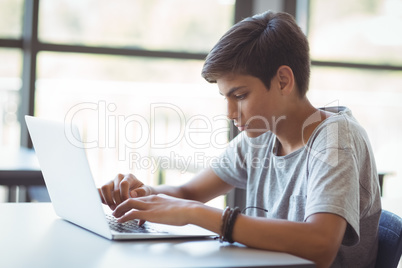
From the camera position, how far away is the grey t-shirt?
3.80 feet

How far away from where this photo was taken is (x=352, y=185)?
117 cm

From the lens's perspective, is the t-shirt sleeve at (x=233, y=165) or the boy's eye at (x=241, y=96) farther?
the t-shirt sleeve at (x=233, y=165)

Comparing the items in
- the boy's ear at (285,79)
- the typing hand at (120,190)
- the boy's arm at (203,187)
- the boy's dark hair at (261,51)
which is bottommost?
the boy's arm at (203,187)

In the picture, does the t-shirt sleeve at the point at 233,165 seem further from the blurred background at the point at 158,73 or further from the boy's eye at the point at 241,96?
the blurred background at the point at 158,73

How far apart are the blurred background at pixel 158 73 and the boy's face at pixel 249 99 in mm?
1809

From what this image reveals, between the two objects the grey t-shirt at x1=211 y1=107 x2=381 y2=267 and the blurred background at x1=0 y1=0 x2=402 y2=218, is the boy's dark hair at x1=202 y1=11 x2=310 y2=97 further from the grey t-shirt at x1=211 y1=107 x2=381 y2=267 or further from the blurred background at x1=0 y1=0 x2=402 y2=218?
the blurred background at x1=0 y1=0 x2=402 y2=218

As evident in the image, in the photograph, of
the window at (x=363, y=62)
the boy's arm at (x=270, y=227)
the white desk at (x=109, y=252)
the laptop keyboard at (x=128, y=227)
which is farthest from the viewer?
the window at (x=363, y=62)

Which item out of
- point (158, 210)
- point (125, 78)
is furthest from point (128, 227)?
point (125, 78)

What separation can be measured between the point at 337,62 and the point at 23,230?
258 cm

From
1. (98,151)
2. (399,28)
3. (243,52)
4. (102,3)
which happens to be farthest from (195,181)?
(399,28)

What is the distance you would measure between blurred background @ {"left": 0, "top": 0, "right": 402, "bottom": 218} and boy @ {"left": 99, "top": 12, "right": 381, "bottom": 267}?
1.73 metres

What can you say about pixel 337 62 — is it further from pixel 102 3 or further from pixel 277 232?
pixel 277 232

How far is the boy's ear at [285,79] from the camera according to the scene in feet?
4.52

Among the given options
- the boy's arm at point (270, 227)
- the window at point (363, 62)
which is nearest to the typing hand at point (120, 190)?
the boy's arm at point (270, 227)
